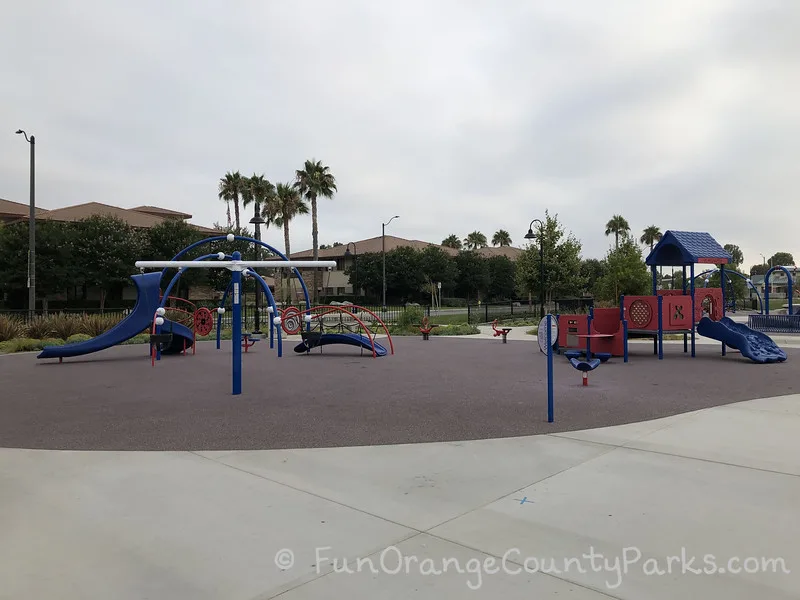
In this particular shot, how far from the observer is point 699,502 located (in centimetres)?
461

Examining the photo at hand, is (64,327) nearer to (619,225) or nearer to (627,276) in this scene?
(627,276)

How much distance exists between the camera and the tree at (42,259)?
3972cm

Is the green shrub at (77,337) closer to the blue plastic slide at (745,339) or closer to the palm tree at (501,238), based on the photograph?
the blue plastic slide at (745,339)

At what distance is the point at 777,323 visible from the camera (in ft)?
77.7

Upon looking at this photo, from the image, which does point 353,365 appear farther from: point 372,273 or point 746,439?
point 372,273

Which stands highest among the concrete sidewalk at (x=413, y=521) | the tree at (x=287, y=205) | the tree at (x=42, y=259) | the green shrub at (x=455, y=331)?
the tree at (x=287, y=205)

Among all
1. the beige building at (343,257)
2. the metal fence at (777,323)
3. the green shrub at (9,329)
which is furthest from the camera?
the beige building at (343,257)

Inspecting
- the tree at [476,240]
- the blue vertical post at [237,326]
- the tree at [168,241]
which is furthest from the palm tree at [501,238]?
the blue vertical post at [237,326]

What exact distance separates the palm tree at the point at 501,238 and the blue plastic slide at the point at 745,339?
345ft

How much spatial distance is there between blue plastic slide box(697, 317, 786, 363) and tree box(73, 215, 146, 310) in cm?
3950

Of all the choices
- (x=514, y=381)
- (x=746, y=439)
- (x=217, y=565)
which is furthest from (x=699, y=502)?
(x=514, y=381)

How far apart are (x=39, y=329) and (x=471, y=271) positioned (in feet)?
178

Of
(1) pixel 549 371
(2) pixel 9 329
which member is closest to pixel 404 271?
(2) pixel 9 329

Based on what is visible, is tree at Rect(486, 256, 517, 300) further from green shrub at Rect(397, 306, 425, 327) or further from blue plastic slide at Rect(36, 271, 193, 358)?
blue plastic slide at Rect(36, 271, 193, 358)
